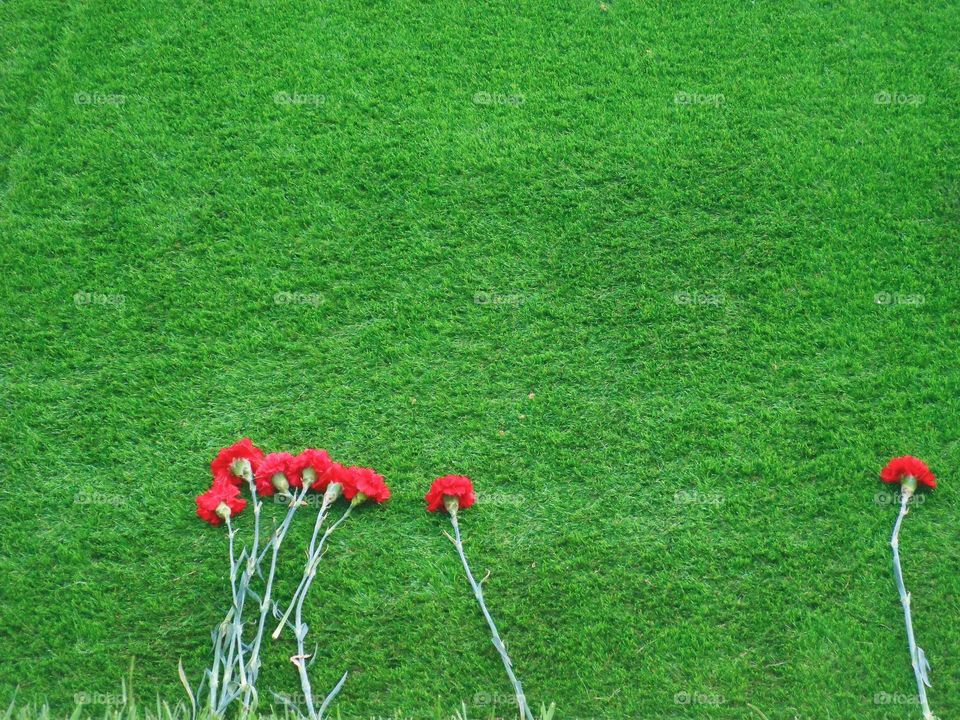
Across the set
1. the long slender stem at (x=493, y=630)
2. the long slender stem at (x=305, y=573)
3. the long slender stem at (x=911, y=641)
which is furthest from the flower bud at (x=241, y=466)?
the long slender stem at (x=911, y=641)

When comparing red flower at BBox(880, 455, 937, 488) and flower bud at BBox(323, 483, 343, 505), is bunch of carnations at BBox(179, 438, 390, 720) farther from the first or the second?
red flower at BBox(880, 455, 937, 488)

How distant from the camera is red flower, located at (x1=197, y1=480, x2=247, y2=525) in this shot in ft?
11.1

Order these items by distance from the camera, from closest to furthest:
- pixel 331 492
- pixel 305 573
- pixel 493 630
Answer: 1. pixel 493 630
2. pixel 305 573
3. pixel 331 492

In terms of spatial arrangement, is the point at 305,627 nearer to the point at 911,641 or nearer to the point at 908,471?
the point at 911,641

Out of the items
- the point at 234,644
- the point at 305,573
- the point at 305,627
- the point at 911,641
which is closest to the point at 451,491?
the point at 305,573

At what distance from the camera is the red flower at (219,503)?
3373mm

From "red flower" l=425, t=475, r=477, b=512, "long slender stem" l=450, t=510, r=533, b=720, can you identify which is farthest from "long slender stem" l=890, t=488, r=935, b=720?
"red flower" l=425, t=475, r=477, b=512

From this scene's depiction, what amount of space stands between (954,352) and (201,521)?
3432mm

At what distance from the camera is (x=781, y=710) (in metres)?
3.07

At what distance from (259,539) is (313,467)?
1.28 ft

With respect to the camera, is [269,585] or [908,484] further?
[908,484]

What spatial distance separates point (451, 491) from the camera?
3385mm

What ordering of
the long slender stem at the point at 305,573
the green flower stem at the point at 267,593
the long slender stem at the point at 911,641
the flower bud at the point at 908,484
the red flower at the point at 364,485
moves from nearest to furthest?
the long slender stem at the point at 911,641, the green flower stem at the point at 267,593, the long slender stem at the point at 305,573, the flower bud at the point at 908,484, the red flower at the point at 364,485

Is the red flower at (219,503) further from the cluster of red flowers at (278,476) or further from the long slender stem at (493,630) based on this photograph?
the long slender stem at (493,630)
